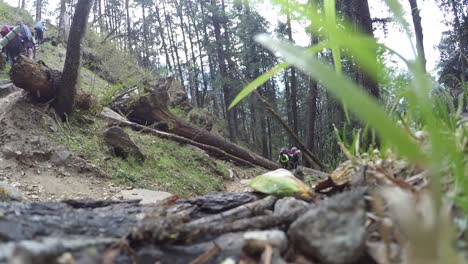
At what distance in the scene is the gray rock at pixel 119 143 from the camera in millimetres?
7137

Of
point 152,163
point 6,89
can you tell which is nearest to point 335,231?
point 152,163

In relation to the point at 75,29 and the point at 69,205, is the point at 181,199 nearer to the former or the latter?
the point at 69,205

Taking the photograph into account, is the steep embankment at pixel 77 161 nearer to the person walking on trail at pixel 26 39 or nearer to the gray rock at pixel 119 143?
the gray rock at pixel 119 143

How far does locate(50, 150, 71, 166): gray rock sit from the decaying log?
134cm

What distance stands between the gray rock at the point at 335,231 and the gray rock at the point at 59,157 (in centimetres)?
603

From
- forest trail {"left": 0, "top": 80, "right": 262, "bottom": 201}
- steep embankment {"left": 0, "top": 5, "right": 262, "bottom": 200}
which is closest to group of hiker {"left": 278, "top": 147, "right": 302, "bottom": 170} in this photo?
steep embankment {"left": 0, "top": 5, "right": 262, "bottom": 200}

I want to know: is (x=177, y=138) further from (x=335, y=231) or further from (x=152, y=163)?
(x=335, y=231)

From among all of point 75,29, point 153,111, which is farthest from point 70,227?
point 153,111

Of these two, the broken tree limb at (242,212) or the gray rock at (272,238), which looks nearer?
the gray rock at (272,238)

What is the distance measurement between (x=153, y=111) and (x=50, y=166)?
159 inches

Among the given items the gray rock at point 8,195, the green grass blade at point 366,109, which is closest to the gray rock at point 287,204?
the green grass blade at point 366,109

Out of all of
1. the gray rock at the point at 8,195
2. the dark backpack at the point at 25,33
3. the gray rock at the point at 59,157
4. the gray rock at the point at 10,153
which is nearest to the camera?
the gray rock at the point at 8,195

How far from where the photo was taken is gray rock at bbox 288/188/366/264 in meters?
0.79

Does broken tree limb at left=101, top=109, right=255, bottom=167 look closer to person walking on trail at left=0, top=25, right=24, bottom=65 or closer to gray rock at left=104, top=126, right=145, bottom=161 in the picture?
gray rock at left=104, top=126, right=145, bottom=161
